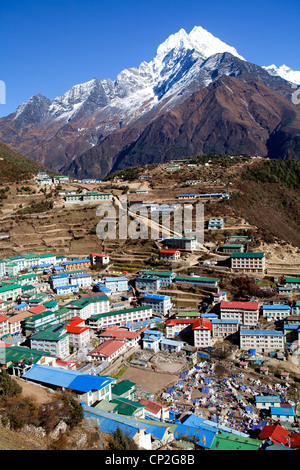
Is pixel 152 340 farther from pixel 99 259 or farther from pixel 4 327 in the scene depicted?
pixel 99 259

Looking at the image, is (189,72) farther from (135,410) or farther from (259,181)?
(135,410)

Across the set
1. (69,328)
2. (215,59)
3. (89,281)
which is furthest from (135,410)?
(215,59)

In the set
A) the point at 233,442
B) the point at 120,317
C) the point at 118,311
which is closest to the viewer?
the point at 233,442

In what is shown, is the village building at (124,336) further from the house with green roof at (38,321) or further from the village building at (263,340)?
→ the village building at (263,340)

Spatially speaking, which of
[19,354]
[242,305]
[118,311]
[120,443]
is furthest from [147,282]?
[120,443]

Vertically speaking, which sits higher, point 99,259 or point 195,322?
point 99,259

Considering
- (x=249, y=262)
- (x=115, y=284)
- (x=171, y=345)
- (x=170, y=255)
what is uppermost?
(x=170, y=255)
